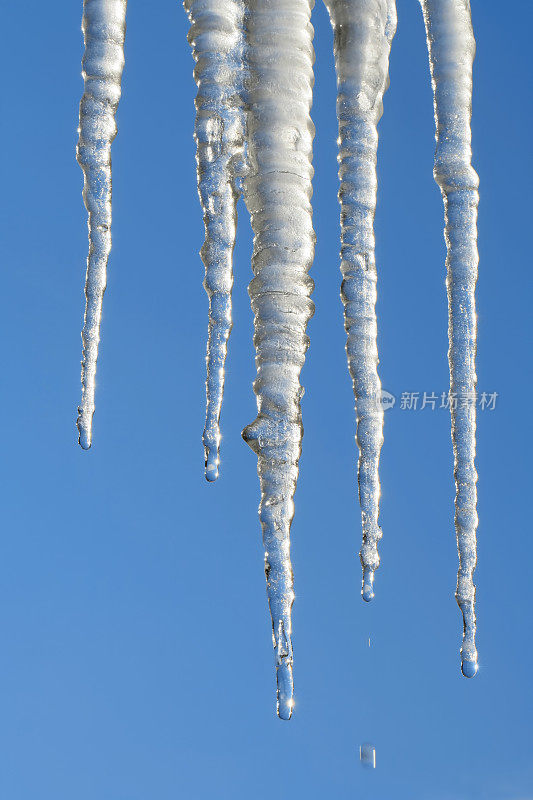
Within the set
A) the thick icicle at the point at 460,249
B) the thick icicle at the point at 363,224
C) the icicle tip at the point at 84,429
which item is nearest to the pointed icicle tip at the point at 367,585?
the thick icicle at the point at 363,224

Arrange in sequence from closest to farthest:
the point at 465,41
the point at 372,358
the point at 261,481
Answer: the point at 261,481 → the point at 372,358 → the point at 465,41

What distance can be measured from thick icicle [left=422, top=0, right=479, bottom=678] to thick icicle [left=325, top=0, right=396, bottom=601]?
110mm

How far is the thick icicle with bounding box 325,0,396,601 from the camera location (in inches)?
49.7

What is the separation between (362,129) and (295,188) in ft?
0.53

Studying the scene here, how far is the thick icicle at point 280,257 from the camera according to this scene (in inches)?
44.9

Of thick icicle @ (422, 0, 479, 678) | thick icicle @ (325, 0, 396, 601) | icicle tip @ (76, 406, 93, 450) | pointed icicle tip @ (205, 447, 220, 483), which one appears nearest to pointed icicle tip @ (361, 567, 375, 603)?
thick icicle @ (325, 0, 396, 601)

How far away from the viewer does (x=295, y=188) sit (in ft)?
4.05

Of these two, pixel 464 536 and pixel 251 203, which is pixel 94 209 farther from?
pixel 464 536

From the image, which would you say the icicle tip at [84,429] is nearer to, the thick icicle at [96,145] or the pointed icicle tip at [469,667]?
the thick icicle at [96,145]

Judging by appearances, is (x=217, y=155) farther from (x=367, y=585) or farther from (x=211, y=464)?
(x=367, y=585)

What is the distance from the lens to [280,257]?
1203 millimetres

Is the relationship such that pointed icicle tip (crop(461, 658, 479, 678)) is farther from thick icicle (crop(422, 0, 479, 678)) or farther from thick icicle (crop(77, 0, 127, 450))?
thick icicle (crop(77, 0, 127, 450))

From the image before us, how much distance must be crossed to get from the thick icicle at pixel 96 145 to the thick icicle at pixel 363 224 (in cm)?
34

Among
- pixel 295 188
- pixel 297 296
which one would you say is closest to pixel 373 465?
pixel 297 296
